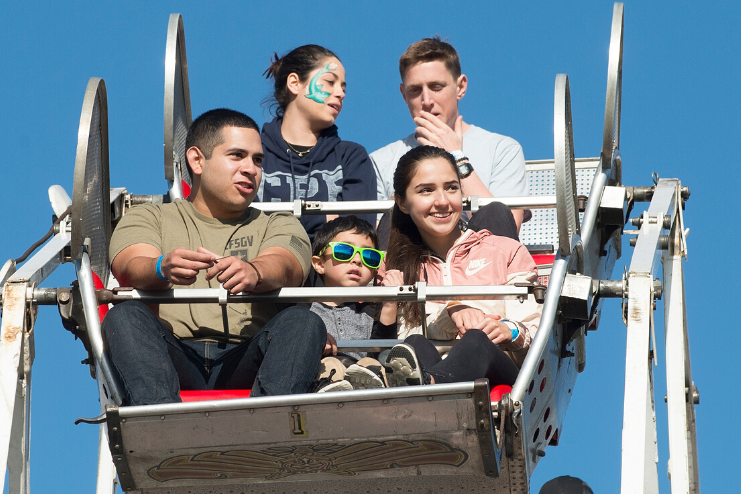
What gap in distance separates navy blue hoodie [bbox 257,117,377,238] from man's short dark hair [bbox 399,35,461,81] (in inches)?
34.6

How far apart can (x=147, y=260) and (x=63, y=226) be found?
1.00m

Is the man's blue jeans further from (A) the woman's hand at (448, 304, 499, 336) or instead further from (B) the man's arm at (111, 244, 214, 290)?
(A) the woman's hand at (448, 304, 499, 336)

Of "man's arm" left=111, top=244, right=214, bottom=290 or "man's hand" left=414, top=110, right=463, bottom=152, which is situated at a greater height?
"man's hand" left=414, top=110, right=463, bottom=152

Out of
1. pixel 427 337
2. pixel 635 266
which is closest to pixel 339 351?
pixel 427 337

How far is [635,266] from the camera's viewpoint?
6742 mm

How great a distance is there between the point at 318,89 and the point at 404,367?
3.50m

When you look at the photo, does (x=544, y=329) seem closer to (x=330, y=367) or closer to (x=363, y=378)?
(x=363, y=378)

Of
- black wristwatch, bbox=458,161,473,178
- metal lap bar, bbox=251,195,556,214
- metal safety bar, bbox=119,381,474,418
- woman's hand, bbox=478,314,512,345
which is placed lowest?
metal safety bar, bbox=119,381,474,418

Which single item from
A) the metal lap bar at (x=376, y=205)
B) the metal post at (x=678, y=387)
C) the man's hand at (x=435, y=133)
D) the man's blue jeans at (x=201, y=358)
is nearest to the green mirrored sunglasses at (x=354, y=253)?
the metal lap bar at (x=376, y=205)

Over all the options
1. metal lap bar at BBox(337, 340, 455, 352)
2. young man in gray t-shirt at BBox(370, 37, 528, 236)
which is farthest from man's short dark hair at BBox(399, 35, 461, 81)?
metal lap bar at BBox(337, 340, 455, 352)

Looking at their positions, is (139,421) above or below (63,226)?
below

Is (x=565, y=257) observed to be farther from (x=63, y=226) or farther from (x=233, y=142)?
(x=63, y=226)

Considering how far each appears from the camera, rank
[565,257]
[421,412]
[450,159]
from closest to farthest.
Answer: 1. [421,412]
2. [565,257]
3. [450,159]

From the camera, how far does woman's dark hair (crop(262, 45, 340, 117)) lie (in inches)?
363
